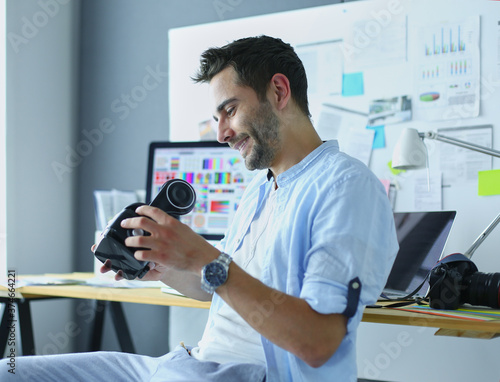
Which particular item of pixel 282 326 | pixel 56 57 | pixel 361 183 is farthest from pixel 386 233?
pixel 56 57

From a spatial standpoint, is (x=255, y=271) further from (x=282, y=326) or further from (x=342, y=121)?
(x=342, y=121)

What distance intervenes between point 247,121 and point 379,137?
2.80ft

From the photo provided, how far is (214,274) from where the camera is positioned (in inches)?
34.0

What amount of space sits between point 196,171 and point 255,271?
2.77 feet

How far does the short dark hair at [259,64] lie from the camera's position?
1159 millimetres

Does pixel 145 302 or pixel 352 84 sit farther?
pixel 352 84

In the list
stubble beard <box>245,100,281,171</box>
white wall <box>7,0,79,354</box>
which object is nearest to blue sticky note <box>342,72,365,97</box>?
stubble beard <box>245,100,281,171</box>

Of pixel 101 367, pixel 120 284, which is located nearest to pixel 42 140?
pixel 120 284

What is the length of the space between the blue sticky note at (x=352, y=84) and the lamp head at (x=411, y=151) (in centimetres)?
40

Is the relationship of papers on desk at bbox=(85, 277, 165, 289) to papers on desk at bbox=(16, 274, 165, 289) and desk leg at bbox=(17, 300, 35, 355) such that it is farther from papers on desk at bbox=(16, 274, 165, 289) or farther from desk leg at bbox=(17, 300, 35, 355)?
desk leg at bbox=(17, 300, 35, 355)

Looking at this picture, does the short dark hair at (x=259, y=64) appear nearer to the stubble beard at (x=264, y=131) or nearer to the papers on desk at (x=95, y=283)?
the stubble beard at (x=264, y=131)

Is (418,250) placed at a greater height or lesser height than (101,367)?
greater

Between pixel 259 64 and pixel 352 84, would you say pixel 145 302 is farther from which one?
pixel 352 84

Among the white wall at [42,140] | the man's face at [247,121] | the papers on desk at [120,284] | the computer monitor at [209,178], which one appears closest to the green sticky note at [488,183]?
the computer monitor at [209,178]
